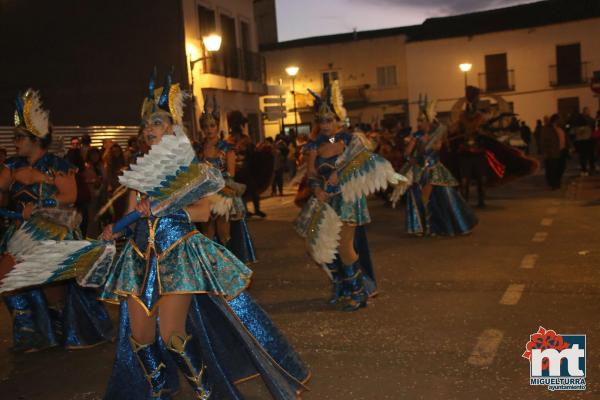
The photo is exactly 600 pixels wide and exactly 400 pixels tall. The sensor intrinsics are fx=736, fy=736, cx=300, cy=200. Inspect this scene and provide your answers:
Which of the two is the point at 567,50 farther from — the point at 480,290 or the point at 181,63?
the point at 480,290

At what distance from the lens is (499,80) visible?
45625 millimetres

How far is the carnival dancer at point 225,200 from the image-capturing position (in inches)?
356

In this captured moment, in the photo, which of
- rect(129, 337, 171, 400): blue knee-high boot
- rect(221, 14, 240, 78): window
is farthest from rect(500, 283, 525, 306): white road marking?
rect(221, 14, 240, 78): window

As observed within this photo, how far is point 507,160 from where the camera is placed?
15.3 meters

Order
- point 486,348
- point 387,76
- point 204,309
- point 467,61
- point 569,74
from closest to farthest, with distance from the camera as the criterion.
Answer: point 204,309 < point 486,348 < point 569,74 < point 467,61 < point 387,76

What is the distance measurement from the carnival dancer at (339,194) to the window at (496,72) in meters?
40.6

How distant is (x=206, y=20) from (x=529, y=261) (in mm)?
18251

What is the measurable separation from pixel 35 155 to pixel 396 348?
3.32 m

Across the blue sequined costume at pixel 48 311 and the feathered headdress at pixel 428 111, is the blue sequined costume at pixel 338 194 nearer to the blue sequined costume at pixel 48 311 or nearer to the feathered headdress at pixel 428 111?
the blue sequined costume at pixel 48 311

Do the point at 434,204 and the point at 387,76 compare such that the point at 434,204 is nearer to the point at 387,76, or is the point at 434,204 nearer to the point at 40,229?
the point at 40,229

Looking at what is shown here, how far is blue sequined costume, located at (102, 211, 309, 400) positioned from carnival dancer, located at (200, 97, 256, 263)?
445cm

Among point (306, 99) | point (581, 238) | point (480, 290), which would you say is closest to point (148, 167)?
point (480, 290)

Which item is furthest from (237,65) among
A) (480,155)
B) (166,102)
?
(166,102)

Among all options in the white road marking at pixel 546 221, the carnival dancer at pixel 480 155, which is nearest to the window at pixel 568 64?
the carnival dancer at pixel 480 155
